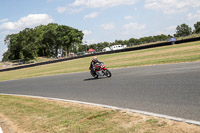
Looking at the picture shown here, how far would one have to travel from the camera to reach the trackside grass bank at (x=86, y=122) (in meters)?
4.71

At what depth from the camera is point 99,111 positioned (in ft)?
21.9

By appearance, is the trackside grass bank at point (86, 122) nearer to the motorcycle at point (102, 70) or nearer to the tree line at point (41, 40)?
the motorcycle at point (102, 70)

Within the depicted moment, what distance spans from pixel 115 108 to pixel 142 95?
1.52 meters

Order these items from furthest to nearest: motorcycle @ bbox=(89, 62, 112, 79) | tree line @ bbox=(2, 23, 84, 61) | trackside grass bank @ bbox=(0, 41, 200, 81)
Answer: tree line @ bbox=(2, 23, 84, 61) → trackside grass bank @ bbox=(0, 41, 200, 81) → motorcycle @ bbox=(89, 62, 112, 79)

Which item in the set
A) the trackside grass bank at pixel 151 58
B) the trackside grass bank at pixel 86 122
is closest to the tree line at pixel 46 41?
the trackside grass bank at pixel 151 58

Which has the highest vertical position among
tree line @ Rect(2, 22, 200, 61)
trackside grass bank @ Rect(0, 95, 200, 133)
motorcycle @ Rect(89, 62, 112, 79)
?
tree line @ Rect(2, 22, 200, 61)

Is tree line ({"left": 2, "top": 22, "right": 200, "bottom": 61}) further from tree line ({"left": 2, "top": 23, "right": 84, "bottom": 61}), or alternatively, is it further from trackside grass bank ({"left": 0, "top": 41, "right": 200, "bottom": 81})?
trackside grass bank ({"left": 0, "top": 41, "right": 200, "bottom": 81})

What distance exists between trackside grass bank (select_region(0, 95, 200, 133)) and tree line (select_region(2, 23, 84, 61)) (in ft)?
277

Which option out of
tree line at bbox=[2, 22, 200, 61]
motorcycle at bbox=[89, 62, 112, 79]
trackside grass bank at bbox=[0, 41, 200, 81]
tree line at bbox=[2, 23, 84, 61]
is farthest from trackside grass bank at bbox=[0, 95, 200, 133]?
tree line at bbox=[2, 23, 84, 61]

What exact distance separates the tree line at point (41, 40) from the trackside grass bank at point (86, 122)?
84.3 m

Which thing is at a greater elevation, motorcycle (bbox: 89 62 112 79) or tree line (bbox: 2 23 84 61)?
tree line (bbox: 2 23 84 61)

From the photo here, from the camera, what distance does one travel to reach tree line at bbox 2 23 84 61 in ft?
298

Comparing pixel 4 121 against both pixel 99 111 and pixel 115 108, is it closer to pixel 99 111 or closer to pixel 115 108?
pixel 99 111

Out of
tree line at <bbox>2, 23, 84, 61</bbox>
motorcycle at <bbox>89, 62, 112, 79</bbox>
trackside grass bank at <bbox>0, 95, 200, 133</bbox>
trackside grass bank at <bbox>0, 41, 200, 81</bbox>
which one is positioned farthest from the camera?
tree line at <bbox>2, 23, 84, 61</bbox>
